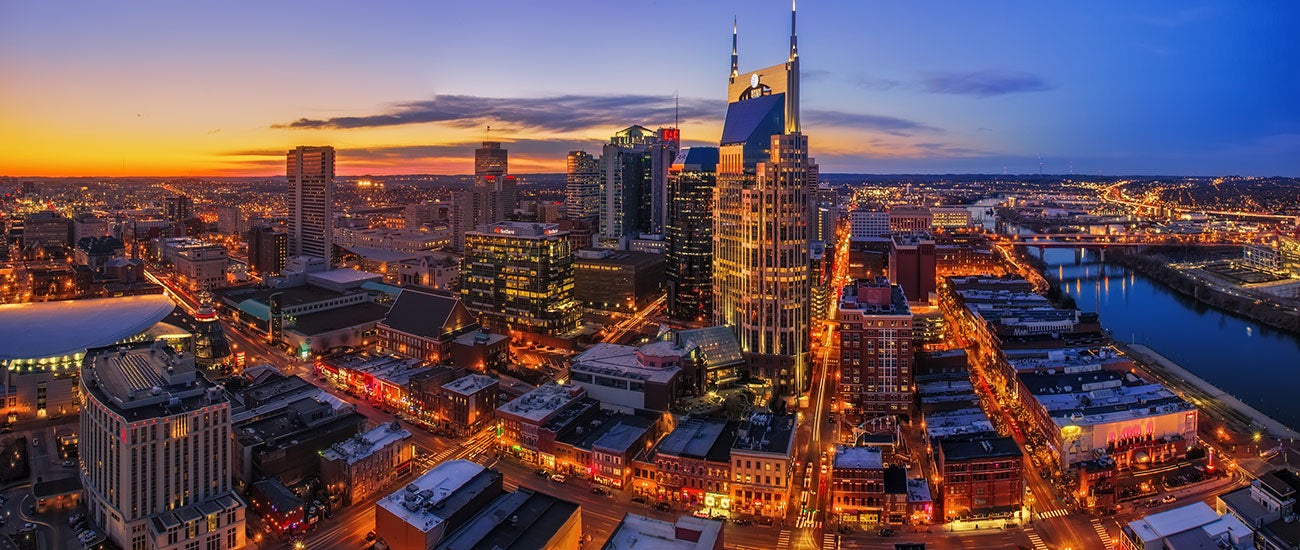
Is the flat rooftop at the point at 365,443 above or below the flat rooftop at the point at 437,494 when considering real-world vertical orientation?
above

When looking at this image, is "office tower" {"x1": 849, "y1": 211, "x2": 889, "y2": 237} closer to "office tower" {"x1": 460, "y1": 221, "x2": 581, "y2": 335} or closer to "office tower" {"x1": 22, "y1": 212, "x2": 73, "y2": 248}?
"office tower" {"x1": 460, "y1": 221, "x2": 581, "y2": 335}

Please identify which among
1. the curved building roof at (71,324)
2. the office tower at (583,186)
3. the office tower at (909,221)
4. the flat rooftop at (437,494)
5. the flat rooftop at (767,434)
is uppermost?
the office tower at (583,186)

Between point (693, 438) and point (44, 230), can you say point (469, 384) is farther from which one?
point (44, 230)

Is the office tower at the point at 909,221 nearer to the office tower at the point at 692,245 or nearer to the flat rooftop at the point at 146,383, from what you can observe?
the office tower at the point at 692,245

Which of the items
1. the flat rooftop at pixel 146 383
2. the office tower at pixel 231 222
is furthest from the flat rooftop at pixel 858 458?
the office tower at pixel 231 222

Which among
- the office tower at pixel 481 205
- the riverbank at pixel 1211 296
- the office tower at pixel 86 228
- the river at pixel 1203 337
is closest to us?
the river at pixel 1203 337

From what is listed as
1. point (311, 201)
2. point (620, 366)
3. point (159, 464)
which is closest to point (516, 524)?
point (159, 464)

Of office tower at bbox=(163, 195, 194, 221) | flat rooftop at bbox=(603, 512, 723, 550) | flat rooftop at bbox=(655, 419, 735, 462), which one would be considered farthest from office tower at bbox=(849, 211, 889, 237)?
office tower at bbox=(163, 195, 194, 221)

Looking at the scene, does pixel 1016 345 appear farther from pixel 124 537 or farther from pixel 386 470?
pixel 124 537
